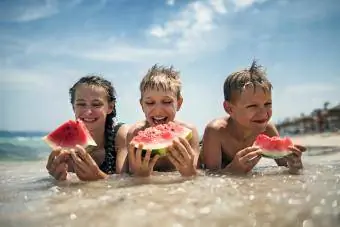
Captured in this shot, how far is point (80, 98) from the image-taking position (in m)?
4.17

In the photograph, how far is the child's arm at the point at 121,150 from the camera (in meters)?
3.86

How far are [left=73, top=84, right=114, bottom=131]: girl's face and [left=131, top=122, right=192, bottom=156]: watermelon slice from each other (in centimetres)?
109

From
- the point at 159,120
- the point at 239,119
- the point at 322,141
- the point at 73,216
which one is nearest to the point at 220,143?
the point at 239,119

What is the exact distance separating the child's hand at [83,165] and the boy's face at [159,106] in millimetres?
1178

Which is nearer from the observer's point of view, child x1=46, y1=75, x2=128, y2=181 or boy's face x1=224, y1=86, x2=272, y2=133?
boy's face x1=224, y1=86, x2=272, y2=133

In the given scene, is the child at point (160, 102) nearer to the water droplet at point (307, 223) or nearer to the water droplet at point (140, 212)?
the water droplet at point (140, 212)

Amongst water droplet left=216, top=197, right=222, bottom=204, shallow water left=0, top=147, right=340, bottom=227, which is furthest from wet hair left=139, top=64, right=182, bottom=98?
water droplet left=216, top=197, right=222, bottom=204

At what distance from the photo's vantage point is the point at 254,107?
154 inches

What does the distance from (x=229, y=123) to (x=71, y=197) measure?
8.52 ft

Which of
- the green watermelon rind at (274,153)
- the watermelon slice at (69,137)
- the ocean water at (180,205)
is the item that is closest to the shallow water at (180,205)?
the ocean water at (180,205)

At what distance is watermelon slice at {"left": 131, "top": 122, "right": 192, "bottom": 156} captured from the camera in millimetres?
3014

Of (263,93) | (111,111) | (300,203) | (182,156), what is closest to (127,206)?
(300,203)

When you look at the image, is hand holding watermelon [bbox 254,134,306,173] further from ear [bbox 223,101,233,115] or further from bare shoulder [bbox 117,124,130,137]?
bare shoulder [bbox 117,124,130,137]

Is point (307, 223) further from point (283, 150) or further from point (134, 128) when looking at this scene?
point (134, 128)
